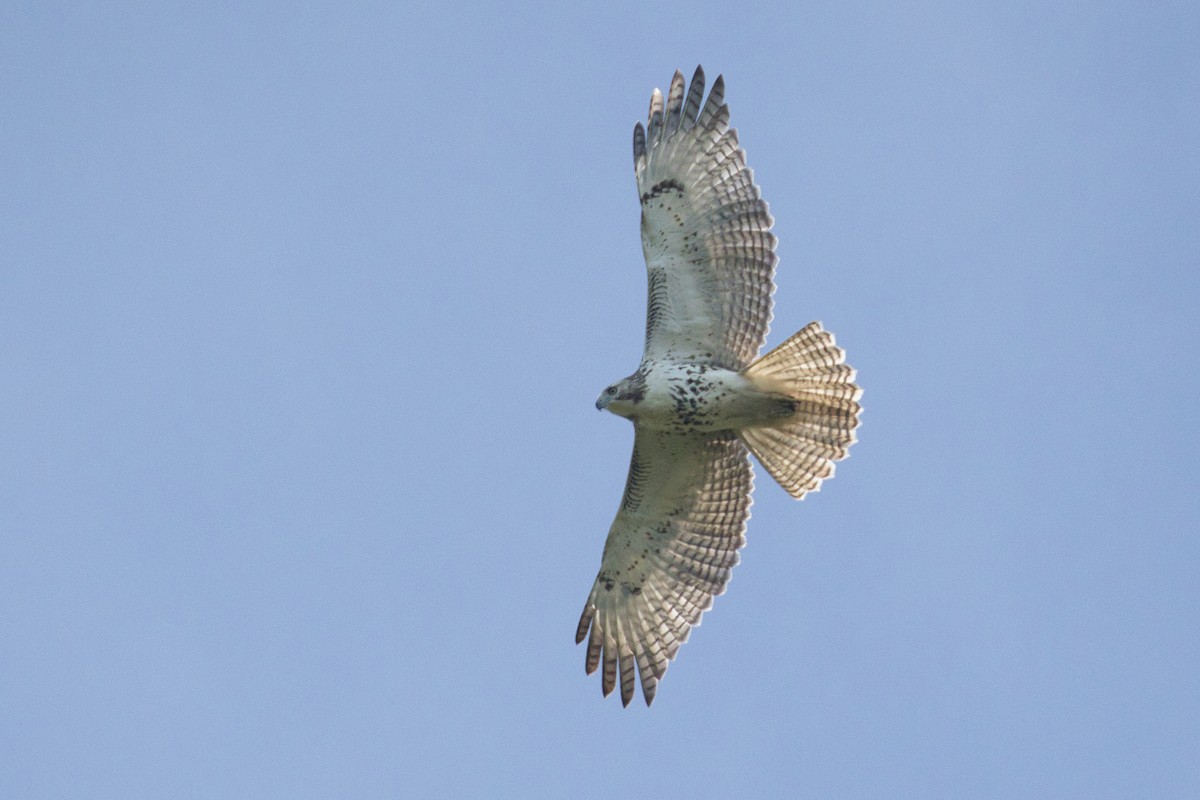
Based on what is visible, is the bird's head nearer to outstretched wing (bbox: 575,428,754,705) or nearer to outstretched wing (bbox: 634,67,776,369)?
outstretched wing (bbox: 634,67,776,369)

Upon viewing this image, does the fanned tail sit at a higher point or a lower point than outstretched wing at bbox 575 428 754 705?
higher

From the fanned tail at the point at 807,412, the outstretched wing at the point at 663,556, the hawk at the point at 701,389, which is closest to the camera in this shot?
the fanned tail at the point at 807,412

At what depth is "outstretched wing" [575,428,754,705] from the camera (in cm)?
1352

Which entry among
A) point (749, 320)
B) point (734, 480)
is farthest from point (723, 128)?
point (734, 480)

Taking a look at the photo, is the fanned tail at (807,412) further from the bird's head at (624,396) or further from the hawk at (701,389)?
the bird's head at (624,396)

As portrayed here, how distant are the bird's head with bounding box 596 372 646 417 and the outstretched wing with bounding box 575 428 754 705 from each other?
0.57 metres

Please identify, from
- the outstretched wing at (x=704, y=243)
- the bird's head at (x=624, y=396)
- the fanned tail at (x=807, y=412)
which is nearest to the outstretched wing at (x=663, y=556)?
the fanned tail at (x=807, y=412)

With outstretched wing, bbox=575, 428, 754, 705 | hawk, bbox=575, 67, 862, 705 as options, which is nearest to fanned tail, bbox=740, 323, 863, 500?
hawk, bbox=575, 67, 862, 705

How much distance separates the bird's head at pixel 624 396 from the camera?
13.0 meters

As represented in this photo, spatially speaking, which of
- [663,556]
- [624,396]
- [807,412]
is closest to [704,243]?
[624,396]

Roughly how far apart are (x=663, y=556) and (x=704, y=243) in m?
2.63

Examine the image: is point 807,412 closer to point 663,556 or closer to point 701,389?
point 701,389

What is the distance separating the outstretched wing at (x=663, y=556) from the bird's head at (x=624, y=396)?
1.86 feet

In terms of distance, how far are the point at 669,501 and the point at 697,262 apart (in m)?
1.98
